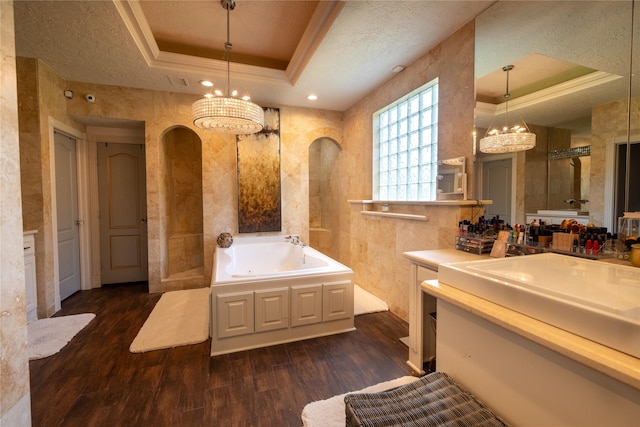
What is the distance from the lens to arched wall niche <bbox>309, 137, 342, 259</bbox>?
4.87 m

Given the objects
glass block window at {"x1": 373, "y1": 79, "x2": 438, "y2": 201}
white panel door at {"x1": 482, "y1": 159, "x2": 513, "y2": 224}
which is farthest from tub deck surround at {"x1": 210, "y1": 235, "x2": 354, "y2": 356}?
white panel door at {"x1": 482, "y1": 159, "x2": 513, "y2": 224}

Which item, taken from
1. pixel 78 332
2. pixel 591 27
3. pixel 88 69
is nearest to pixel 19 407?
pixel 78 332

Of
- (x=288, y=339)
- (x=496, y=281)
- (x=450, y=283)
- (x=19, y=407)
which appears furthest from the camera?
(x=288, y=339)

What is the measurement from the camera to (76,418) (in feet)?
5.19

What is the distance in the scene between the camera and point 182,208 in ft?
14.8

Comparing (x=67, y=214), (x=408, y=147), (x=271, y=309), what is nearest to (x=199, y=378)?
(x=271, y=309)

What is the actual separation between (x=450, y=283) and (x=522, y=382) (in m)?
0.41

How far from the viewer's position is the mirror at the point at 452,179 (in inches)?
88.1

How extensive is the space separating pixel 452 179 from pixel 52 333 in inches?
153

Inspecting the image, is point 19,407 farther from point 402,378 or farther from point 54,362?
point 402,378

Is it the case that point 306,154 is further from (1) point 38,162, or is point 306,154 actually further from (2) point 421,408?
(2) point 421,408

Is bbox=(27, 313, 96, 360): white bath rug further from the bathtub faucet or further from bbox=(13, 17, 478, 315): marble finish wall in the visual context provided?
the bathtub faucet

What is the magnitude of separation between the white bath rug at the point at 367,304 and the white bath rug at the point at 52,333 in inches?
105

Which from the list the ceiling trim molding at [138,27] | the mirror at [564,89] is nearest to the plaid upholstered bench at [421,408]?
the mirror at [564,89]
